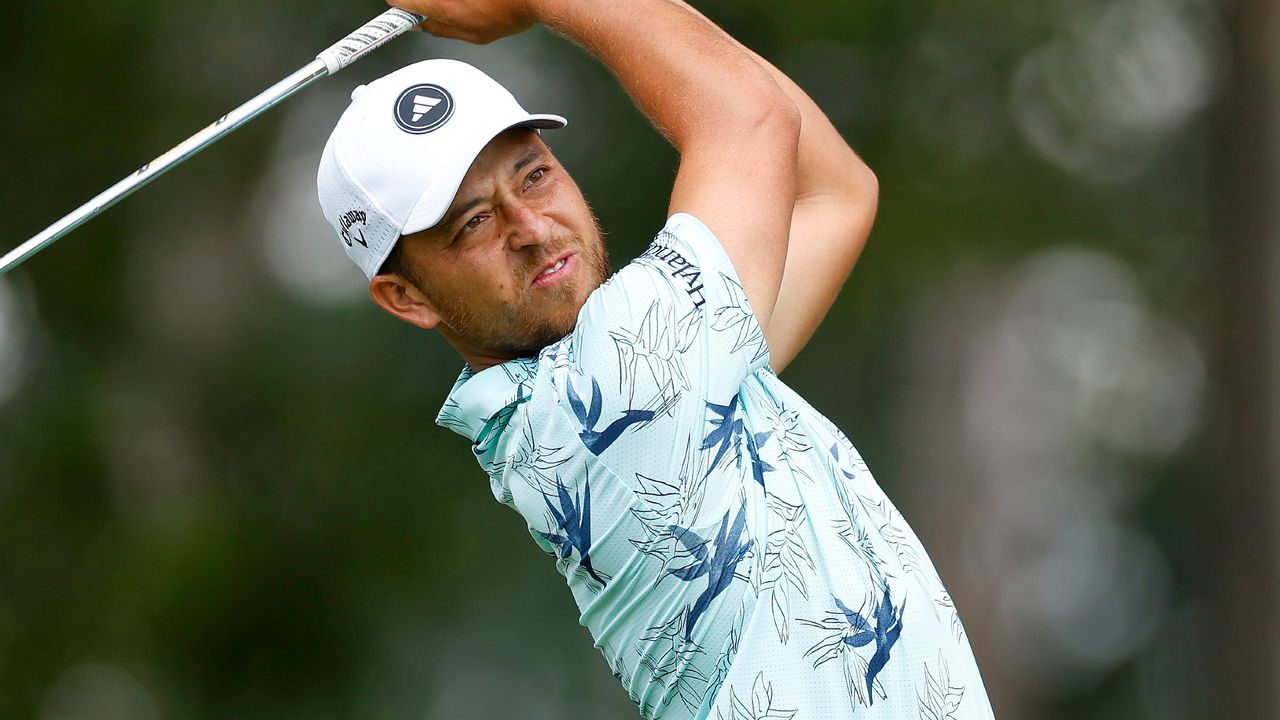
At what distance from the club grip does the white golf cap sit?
85 millimetres

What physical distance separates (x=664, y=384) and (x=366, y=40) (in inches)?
28.9

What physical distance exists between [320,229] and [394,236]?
7234 millimetres

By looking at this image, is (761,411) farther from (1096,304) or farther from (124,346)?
(1096,304)

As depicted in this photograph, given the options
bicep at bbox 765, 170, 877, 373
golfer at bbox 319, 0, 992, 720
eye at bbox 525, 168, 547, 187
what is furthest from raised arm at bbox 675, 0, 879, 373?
eye at bbox 525, 168, 547, 187

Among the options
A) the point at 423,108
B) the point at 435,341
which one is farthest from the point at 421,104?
the point at 435,341

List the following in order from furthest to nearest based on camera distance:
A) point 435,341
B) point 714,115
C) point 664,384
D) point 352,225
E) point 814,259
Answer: point 435,341 → point 814,259 → point 352,225 → point 714,115 → point 664,384

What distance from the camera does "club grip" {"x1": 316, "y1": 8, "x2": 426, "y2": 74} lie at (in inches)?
91.4

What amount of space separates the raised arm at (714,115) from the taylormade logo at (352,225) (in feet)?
1.20

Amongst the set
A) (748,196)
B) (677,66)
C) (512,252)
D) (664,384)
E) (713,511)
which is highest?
(677,66)

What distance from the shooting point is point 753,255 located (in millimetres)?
2014

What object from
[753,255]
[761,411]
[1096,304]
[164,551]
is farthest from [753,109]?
[1096,304]

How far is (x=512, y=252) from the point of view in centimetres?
216

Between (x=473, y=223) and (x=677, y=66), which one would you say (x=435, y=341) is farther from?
(x=677, y=66)

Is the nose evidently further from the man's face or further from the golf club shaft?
the golf club shaft
